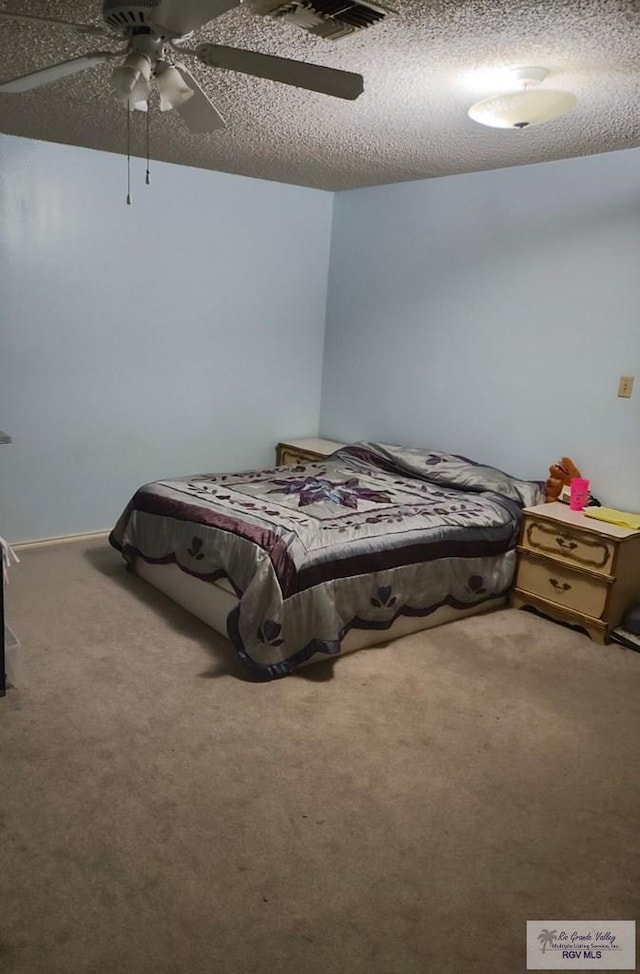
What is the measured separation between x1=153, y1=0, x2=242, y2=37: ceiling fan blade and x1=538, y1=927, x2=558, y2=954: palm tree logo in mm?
2271

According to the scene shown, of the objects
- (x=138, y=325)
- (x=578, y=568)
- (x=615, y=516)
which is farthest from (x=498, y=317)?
(x=138, y=325)

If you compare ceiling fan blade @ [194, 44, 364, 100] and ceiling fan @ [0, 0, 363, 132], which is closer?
ceiling fan @ [0, 0, 363, 132]

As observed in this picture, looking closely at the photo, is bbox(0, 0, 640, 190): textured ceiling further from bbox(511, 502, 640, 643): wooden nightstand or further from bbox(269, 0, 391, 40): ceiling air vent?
bbox(511, 502, 640, 643): wooden nightstand

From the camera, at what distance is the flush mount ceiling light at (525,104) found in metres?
2.34

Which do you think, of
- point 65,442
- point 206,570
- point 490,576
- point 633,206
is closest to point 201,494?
point 206,570

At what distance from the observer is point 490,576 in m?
3.50

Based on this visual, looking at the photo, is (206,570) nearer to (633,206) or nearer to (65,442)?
(65,442)

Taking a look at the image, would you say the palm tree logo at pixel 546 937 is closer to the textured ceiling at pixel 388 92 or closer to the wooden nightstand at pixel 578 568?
the wooden nightstand at pixel 578 568

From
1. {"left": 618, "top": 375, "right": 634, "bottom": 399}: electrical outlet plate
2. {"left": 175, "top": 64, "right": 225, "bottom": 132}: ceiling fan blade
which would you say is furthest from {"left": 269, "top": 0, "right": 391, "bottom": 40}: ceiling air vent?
{"left": 618, "top": 375, "right": 634, "bottom": 399}: electrical outlet plate

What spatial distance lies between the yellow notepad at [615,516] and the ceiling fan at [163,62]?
2211 mm

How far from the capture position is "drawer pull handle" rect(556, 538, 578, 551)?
3323 mm

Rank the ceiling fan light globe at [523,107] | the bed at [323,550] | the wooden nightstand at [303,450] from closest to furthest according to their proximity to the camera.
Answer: the ceiling fan light globe at [523,107] → the bed at [323,550] → the wooden nightstand at [303,450]

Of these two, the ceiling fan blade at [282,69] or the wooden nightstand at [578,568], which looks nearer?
the ceiling fan blade at [282,69]

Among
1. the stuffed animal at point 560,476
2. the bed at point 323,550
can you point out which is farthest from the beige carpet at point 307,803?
the stuffed animal at point 560,476
